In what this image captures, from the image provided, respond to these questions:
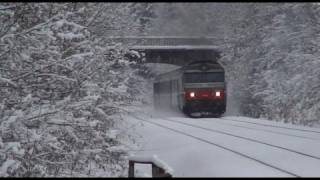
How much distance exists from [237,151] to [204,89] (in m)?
15.2

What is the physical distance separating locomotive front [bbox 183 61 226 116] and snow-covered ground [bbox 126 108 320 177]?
808 centimetres

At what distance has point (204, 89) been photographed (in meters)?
28.7

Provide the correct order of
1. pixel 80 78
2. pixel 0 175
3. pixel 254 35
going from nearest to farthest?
pixel 0 175, pixel 80 78, pixel 254 35

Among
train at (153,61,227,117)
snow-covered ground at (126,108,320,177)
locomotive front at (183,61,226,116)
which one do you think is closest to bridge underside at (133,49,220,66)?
train at (153,61,227,117)

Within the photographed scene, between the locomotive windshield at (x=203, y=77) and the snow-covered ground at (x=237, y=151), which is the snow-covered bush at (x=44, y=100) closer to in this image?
the snow-covered ground at (x=237, y=151)

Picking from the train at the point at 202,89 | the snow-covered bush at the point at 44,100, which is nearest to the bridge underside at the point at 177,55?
the train at the point at 202,89

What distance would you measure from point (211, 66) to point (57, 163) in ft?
72.1

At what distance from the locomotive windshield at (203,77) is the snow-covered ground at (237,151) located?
349 inches

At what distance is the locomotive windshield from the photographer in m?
28.9

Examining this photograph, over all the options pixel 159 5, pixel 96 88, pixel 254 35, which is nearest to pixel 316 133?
pixel 96 88

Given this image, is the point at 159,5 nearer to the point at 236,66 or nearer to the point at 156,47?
the point at 156,47

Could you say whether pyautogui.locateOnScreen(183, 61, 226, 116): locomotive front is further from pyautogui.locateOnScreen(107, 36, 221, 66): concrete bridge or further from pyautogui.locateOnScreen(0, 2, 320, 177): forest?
pyautogui.locateOnScreen(107, 36, 221, 66): concrete bridge

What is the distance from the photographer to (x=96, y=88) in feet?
32.8

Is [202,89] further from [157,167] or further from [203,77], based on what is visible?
[157,167]
